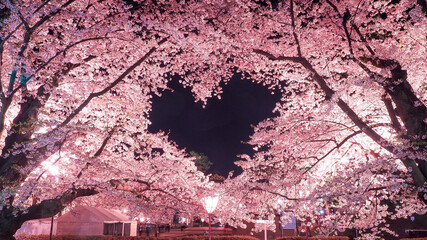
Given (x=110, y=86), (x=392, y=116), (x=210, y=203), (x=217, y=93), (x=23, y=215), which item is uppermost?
(x=217, y=93)

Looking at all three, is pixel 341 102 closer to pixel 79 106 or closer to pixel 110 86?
pixel 110 86

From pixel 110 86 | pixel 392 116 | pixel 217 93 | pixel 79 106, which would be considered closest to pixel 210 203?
pixel 217 93

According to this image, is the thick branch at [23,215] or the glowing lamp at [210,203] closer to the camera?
the thick branch at [23,215]

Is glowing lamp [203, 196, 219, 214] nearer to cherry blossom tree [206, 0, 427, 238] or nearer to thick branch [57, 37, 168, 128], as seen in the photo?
cherry blossom tree [206, 0, 427, 238]

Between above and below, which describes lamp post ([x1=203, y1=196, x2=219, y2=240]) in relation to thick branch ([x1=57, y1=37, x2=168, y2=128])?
below

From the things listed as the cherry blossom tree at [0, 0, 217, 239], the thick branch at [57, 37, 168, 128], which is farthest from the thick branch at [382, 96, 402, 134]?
the thick branch at [57, 37, 168, 128]

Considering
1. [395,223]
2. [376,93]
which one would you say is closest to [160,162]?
[376,93]

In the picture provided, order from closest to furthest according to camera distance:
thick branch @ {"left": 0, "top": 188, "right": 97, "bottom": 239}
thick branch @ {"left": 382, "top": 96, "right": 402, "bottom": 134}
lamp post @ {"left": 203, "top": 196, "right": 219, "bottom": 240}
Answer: thick branch @ {"left": 0, "top": 188, "right": 97, "bottom": 239} < thick branch @ {"left": 382, "top": 96, "right": 402, "bottom": 134} < lamp post @ {"left": 203, "top": 196, "right": 219, "bottom": 240}

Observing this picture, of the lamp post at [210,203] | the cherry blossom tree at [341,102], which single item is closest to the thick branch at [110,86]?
the cherry blossom tree at [341,102]

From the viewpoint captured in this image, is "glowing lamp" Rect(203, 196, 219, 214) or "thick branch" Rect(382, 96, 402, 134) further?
"glowing lamp" Rect(203, 196, 219, 214)

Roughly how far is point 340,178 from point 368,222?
159 inches

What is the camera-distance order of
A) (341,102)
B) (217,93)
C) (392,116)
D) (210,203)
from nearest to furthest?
(341,102)
(392,116)
(210,203)
(217,93)

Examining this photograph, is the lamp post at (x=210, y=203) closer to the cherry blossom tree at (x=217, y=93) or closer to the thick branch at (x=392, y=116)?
the cherry blossom tree at (x=217, y=93)

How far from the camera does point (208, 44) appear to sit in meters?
9.57
